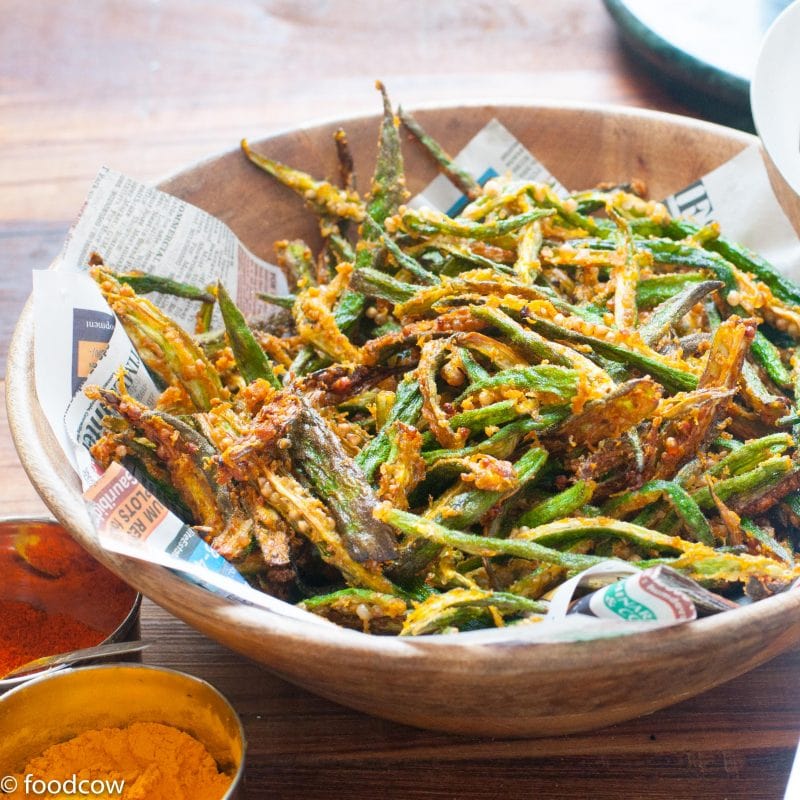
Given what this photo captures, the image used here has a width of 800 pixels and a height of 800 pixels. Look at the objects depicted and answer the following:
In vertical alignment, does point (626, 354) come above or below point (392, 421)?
above

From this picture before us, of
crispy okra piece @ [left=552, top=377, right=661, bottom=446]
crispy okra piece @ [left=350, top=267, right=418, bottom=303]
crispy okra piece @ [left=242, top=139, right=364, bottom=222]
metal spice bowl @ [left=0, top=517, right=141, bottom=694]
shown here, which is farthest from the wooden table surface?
crispy okra piece @ [left=350, top=267, right=418, bottom=303]

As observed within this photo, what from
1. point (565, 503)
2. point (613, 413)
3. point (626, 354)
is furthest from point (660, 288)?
point (565, 503)

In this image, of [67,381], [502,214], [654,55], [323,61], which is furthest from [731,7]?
[67,381]

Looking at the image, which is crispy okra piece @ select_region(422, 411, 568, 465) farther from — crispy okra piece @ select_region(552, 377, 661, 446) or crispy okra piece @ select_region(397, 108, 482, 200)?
crispy okra piece @ select_region(397, 108, 482, 200)

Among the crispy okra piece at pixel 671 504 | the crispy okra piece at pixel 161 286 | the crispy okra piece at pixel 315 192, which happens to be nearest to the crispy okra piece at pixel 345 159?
the crispy okra piece at pixel 315 192

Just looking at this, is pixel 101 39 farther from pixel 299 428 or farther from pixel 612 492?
pixel 612 492

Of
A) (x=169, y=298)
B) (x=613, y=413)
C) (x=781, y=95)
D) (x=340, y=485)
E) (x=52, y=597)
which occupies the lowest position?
(x=52, y=597)

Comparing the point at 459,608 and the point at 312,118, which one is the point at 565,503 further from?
the point at 312,118
